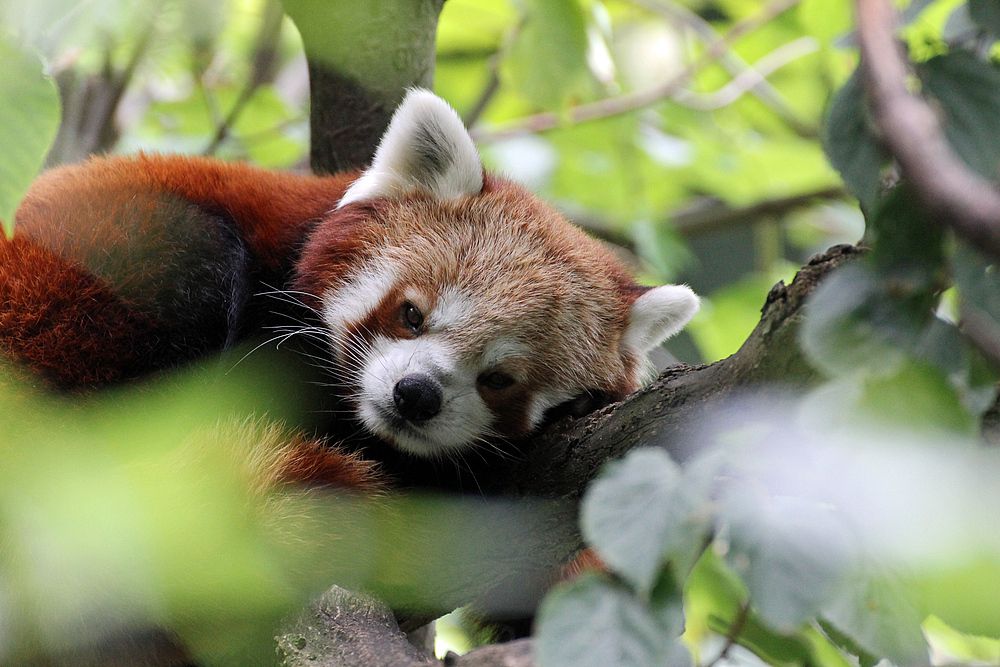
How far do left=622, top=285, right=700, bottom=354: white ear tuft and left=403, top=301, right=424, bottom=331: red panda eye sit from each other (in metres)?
0.57

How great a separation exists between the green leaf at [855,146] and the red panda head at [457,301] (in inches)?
44.0

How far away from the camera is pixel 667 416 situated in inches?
51.4

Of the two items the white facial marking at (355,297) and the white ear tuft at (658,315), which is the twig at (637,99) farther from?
the white facial marking at (355,297)

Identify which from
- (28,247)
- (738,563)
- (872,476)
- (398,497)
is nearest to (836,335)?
(872,476)

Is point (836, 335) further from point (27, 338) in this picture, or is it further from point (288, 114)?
point (288, 114)

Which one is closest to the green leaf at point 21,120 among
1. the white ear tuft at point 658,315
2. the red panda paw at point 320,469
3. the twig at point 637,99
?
the red panda paw at point 320,469

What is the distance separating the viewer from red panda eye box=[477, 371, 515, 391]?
6.36ft

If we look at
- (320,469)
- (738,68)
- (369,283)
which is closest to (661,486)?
(320,469)

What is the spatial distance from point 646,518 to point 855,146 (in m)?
0.46

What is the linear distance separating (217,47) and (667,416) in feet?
9.16

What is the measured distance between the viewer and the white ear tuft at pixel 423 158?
2047 mm

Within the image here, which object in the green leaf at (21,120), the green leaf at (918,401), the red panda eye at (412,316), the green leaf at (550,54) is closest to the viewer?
the green leaf at (918,401)

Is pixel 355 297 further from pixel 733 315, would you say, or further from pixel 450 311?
pixel 733 315

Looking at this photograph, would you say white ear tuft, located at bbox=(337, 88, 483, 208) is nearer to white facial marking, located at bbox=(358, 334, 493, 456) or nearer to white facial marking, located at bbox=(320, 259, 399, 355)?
white facial marking, located at bbox=(320, 259, 399, 355)
